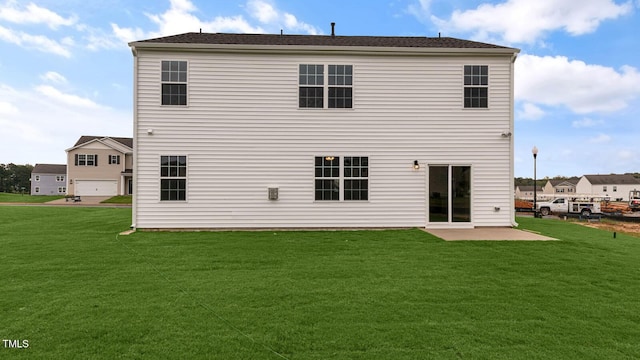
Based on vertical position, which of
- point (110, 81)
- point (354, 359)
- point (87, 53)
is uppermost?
point (87, 53)

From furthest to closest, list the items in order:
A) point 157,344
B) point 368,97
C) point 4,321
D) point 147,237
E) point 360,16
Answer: point 360,16 < point 368,97 < point 147,237 < point 4,321 < point 157,344

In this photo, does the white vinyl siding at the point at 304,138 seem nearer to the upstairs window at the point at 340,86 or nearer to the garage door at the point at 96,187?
the upstairs window at the point at 340,86

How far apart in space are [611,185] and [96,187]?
83126mm

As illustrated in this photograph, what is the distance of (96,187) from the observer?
108 ft

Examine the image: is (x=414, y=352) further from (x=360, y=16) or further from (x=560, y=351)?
(x=360, y=16)

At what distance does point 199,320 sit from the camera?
3434 mm

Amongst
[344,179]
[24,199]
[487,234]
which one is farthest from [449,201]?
[24,199]

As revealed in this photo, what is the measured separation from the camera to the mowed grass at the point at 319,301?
9.53 ft

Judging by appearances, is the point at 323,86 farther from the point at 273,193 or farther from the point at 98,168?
the point at 98,168

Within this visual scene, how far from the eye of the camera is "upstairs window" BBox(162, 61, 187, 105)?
973 cm

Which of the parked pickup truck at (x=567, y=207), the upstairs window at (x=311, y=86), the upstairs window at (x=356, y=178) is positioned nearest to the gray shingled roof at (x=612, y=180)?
the parked pickup truck at (x=567, y=207)

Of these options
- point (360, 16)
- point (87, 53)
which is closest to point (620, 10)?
point (360, 16)

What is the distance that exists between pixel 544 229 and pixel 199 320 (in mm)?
11333

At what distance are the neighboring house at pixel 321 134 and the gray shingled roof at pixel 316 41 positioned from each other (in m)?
0.20
